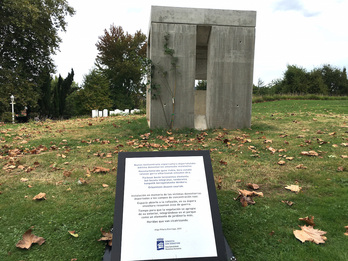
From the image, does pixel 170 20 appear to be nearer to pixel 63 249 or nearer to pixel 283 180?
pixel 283 180

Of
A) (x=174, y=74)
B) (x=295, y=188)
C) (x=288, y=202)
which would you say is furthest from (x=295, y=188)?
(x=174, y=74)

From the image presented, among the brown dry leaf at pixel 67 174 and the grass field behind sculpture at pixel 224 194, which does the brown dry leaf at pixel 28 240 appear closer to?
the grass field behind sculpture at pixel 224 194

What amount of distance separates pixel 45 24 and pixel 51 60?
134 inches

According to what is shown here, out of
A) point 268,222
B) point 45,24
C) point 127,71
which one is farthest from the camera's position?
point 127,71

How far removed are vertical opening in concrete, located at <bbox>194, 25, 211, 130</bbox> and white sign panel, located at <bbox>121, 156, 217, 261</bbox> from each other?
6.84 meters

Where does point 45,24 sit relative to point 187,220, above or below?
above

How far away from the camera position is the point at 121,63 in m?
32.4

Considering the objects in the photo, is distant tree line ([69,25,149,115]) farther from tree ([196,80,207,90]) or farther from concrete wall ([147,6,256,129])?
concrete wall ([147,6,256,129])

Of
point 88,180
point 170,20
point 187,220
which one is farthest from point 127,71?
point 187,220

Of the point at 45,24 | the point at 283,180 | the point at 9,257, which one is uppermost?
the point at 45,24

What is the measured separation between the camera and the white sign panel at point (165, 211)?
1.99 meters

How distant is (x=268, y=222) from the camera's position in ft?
8.90

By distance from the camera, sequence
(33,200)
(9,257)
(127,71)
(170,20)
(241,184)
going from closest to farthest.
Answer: (9,257)
(33,200)
(241,184)
(170,20)
(127,71)

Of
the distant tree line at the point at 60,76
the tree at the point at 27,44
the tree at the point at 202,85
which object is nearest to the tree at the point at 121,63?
the distant tree line at the point at 60,76
